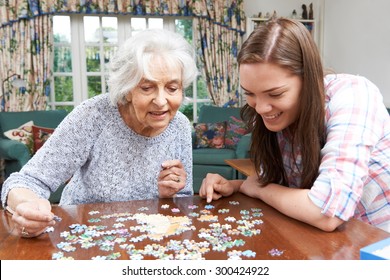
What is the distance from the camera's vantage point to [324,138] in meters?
1.35

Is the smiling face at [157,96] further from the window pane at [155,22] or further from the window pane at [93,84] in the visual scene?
the window pane at [155,22]

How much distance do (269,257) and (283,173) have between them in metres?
0.57

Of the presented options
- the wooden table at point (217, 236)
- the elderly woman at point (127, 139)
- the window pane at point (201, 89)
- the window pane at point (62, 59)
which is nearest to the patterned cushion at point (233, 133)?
the window pane at point (201, 89)

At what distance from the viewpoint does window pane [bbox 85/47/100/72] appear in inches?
252

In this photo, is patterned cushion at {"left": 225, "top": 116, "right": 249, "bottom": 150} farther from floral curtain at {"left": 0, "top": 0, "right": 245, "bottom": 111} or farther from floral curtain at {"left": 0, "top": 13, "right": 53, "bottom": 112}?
floral curtain at {"left": 0, "top": 13, "right": 53, "bottom": 112}

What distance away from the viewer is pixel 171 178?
172 centimetres

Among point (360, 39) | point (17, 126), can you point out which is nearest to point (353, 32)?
point (360, 39)

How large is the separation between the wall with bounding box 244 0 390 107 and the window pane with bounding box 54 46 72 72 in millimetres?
3068

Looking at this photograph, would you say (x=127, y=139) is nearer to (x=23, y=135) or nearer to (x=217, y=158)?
(x=217, y=158)

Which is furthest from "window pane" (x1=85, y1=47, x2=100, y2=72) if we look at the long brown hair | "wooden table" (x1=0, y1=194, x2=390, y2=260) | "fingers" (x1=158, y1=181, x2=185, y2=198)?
the long brown hair

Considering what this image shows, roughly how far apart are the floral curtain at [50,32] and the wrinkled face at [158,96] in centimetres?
483

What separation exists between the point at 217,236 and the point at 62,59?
5.85 meters

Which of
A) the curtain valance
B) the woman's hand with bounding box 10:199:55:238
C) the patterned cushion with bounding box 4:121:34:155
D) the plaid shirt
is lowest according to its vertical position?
the patterned cushion with bounding box 4:121:34:155

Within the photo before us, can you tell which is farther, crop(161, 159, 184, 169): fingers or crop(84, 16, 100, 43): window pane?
crop(84, 16, 100, 43): window pane
